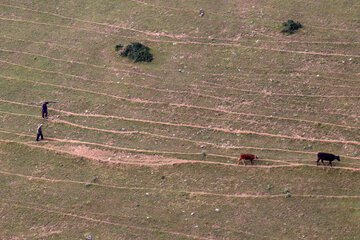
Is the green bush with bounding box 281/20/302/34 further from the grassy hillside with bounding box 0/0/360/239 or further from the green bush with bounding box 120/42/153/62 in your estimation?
the green bush with bounding box 120/42/153/62

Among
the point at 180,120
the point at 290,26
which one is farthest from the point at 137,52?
the point at 290,26

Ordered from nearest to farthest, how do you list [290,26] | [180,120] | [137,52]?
[180,120] → [137,52] → [290,26]

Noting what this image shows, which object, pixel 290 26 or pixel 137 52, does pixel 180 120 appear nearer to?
pixel 137 52

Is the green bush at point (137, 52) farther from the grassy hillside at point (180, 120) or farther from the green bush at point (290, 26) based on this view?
the green bush at point (290, 26)

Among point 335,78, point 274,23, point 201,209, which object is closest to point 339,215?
point 201,209

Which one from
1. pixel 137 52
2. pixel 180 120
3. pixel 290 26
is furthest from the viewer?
pixel 290 26

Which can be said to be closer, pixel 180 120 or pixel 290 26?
pixel 180 120
